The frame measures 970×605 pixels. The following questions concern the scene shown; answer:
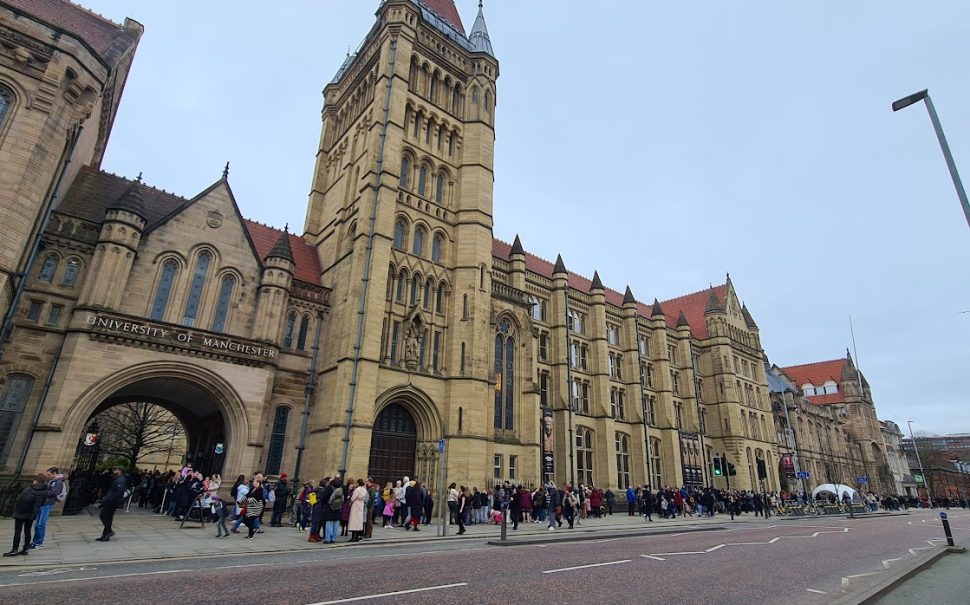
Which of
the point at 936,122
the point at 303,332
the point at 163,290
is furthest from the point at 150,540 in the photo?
the point at 936,122

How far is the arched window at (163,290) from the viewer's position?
2186 cm

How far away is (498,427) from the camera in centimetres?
2917

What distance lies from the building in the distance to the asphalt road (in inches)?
273

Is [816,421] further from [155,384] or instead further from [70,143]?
[70,143]

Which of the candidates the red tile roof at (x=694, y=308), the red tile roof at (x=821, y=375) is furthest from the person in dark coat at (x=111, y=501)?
the red tile roof at (x=821, y=375)

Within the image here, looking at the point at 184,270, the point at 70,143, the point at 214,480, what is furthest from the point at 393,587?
the point at 70,143

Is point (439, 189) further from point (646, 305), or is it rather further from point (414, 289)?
point (646, 305)

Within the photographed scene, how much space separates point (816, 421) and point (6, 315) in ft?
268

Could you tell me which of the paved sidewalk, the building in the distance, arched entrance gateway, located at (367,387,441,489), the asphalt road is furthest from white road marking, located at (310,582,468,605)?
arched entrance gateway, located at (367,387,441,489)

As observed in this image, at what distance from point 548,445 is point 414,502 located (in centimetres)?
1611

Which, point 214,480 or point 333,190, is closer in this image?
point 214,480

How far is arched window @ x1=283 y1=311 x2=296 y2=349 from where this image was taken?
25.2 meters

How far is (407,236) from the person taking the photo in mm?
28047

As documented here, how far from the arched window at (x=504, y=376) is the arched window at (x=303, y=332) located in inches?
427
